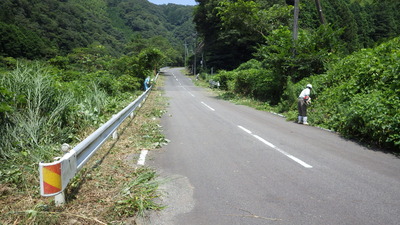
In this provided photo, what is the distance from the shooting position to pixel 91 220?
3115mm

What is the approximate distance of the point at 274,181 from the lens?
4.54 metres

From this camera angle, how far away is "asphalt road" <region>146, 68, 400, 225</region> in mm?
3420

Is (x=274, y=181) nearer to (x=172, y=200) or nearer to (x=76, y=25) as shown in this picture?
(x=172, y=200)

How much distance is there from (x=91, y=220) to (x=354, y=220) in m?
3.07

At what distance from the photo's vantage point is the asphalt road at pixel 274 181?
3420 mm

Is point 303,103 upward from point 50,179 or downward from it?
upward

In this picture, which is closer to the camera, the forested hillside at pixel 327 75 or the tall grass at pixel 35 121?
the tall grass at pixel 35 121

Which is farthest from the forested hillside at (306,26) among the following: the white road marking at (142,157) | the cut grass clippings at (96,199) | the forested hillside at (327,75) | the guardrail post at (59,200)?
the guardrail post at (59,200)

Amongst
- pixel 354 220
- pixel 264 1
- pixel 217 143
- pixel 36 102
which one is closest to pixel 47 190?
pixel 354 220

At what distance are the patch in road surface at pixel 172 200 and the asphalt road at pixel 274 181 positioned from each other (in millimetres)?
12

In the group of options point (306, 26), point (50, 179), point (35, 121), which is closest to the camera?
point (50, 179)

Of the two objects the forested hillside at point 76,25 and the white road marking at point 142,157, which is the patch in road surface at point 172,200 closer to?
the white road marking at point 142,157

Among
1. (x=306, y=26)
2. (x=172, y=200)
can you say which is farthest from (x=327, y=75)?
(x=306, y=26)

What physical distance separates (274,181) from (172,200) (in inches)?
69.1
